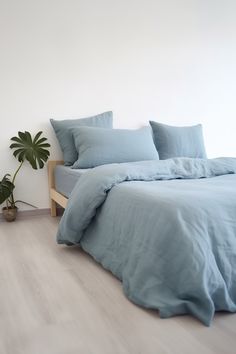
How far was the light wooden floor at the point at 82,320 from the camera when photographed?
1378 millimetres

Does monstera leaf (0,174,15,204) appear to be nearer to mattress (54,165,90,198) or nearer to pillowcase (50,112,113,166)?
mattress (54,165,90,198)

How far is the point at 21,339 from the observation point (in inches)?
56.6

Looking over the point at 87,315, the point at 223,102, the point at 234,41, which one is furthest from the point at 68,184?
the point at 234,41

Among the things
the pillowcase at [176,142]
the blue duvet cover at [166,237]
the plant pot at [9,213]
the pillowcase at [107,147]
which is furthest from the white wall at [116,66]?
the blue duvet cover at [166,237]

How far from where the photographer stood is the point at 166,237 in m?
1.66

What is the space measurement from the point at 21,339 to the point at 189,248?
78cm

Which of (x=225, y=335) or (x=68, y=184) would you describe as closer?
(x=225, y=335)

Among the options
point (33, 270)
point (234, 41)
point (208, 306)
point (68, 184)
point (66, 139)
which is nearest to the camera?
point (208, 306)

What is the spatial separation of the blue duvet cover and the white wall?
1580 millimetres

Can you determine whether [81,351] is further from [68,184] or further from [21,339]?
[68,184]

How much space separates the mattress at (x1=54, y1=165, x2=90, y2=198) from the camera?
2.94 metres

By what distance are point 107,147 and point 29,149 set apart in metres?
0.76

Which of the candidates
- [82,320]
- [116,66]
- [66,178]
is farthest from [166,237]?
[116,66]

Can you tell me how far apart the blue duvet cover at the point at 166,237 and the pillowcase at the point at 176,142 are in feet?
4.67
